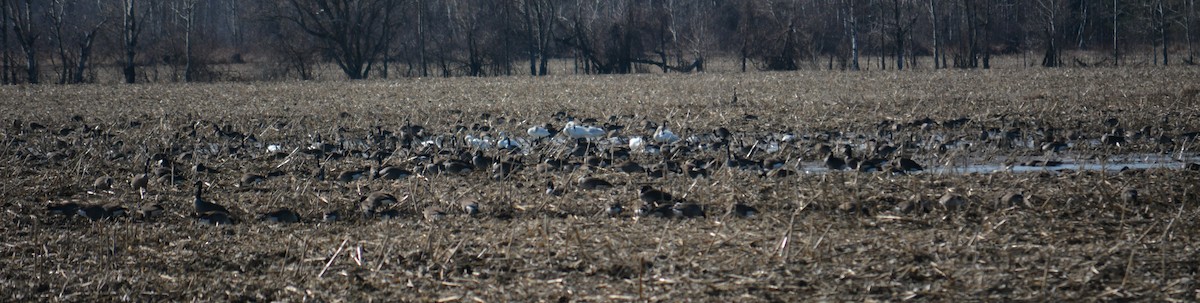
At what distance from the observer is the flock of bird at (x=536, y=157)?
5.92m

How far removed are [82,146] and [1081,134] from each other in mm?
9511

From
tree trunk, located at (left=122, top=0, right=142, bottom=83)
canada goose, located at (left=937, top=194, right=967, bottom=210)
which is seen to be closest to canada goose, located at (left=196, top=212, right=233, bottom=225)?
canada goose, located at (left=937, top=194, right=967, bottom=210)

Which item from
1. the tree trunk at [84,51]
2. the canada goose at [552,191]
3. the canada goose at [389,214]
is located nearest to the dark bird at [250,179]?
the canada goose at [389,214]

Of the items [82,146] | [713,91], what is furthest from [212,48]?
[82,146]

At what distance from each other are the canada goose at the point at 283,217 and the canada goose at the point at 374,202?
1.24 ft

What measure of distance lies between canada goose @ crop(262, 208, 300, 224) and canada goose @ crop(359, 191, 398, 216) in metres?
0.38

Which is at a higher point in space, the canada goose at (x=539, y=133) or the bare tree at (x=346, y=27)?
the bare tree at (x=346, y=27)

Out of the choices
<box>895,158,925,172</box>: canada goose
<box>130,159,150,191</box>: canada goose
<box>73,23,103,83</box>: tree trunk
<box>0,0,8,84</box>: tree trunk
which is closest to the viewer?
<box>130,159,150,191</box>: canada goose

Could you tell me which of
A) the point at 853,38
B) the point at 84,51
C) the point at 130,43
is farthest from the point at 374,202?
the point at 853,38

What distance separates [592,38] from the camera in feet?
121

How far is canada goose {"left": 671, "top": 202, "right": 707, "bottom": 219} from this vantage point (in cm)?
558

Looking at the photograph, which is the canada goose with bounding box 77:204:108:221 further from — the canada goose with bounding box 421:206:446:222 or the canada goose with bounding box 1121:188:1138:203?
the canada goose with bounding box 1121:188:1138:203

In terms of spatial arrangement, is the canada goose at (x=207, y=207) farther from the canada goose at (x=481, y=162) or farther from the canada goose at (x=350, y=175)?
the canada goose at (x=481, y=162)

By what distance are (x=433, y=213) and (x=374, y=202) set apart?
50 cm
